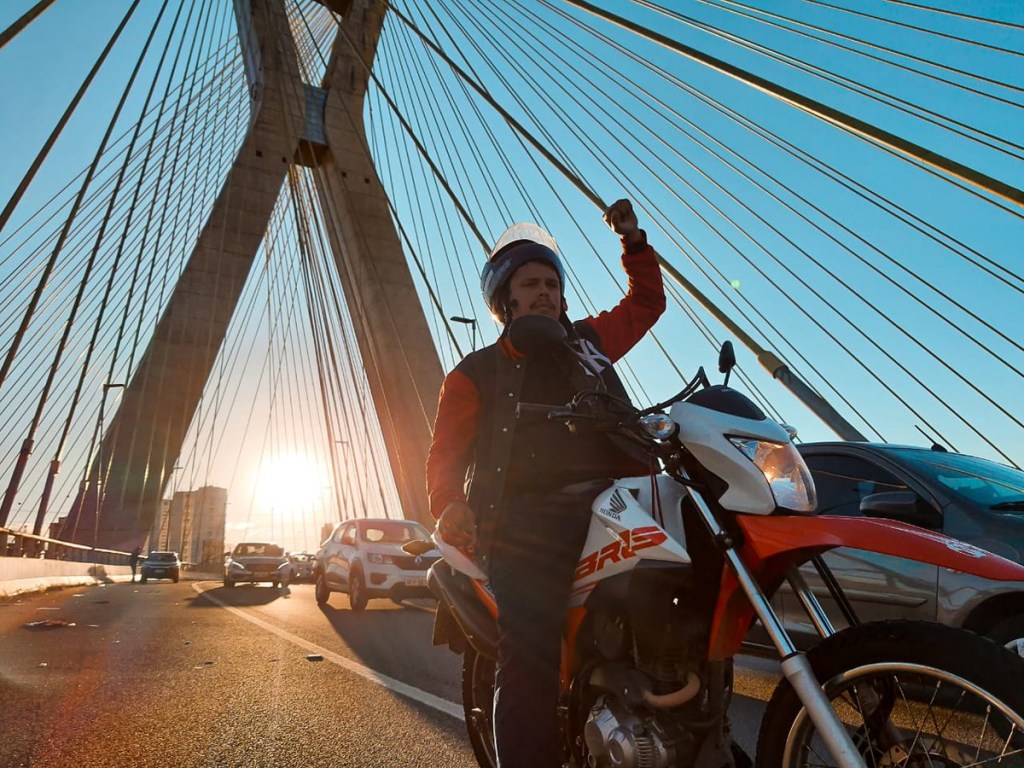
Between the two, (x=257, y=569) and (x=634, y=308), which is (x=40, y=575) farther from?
(x=634, y=308)

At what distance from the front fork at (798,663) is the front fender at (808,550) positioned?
0.16 ft

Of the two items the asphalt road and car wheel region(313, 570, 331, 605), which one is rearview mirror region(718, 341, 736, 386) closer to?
the asphalt road

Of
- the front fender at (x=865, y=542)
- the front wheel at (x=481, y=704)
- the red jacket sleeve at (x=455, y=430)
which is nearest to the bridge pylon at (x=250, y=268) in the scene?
the front wheel at (x=481, y=704)

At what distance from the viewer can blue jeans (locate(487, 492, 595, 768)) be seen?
6.53 feet

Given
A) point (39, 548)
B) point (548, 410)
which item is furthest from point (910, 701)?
point (39, 548)

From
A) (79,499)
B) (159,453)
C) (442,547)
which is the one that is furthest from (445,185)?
(79,499)

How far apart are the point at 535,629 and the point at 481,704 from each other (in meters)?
0.70

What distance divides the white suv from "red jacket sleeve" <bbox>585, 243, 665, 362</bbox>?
7.80 meters

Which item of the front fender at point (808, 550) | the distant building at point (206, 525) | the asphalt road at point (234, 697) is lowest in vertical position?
the asphalt road at point (234, 697)

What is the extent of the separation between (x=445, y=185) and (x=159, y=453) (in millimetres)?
11602

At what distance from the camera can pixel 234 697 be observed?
4.09 meters

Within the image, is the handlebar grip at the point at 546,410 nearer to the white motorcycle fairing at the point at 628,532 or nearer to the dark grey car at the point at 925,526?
the white motorcycle fairing at the point at 628,532

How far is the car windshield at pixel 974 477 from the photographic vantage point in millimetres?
4168

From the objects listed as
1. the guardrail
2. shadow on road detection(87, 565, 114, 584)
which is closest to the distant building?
shadow on road detection(87, 565, 114, 584)
